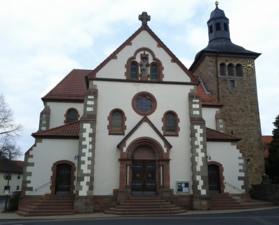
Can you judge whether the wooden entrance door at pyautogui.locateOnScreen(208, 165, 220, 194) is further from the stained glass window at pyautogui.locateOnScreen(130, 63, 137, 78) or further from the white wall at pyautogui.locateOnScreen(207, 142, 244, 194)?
the stained glass window at pyautogui.locateOnScreen(130, 63, 137, 78)

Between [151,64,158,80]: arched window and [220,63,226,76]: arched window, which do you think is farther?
[220,63,226,76]: arched window

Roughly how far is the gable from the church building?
7 cm

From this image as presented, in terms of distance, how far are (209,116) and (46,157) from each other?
14.9 metres

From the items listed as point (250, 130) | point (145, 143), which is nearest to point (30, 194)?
point (145, 143)

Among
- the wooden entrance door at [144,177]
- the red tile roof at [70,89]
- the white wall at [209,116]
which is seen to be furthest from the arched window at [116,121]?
the white wall at [209,116]

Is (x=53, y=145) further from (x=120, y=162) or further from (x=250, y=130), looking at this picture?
(x=250, y=130)

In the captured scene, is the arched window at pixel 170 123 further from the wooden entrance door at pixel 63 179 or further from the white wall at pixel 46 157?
the wooden entrance door at pixel 63 179

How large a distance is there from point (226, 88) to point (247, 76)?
10.1 ft

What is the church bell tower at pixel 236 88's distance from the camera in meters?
27.9

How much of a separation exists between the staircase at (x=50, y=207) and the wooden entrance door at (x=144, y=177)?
414 cm

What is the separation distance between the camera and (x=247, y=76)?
3042cm

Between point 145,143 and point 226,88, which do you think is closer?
point 145,143

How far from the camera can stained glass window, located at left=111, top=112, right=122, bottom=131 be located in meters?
18.4

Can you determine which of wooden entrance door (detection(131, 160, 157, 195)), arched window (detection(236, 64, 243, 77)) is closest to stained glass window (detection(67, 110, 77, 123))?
wooden entrance door (detection(131, 160, 157, 195))
